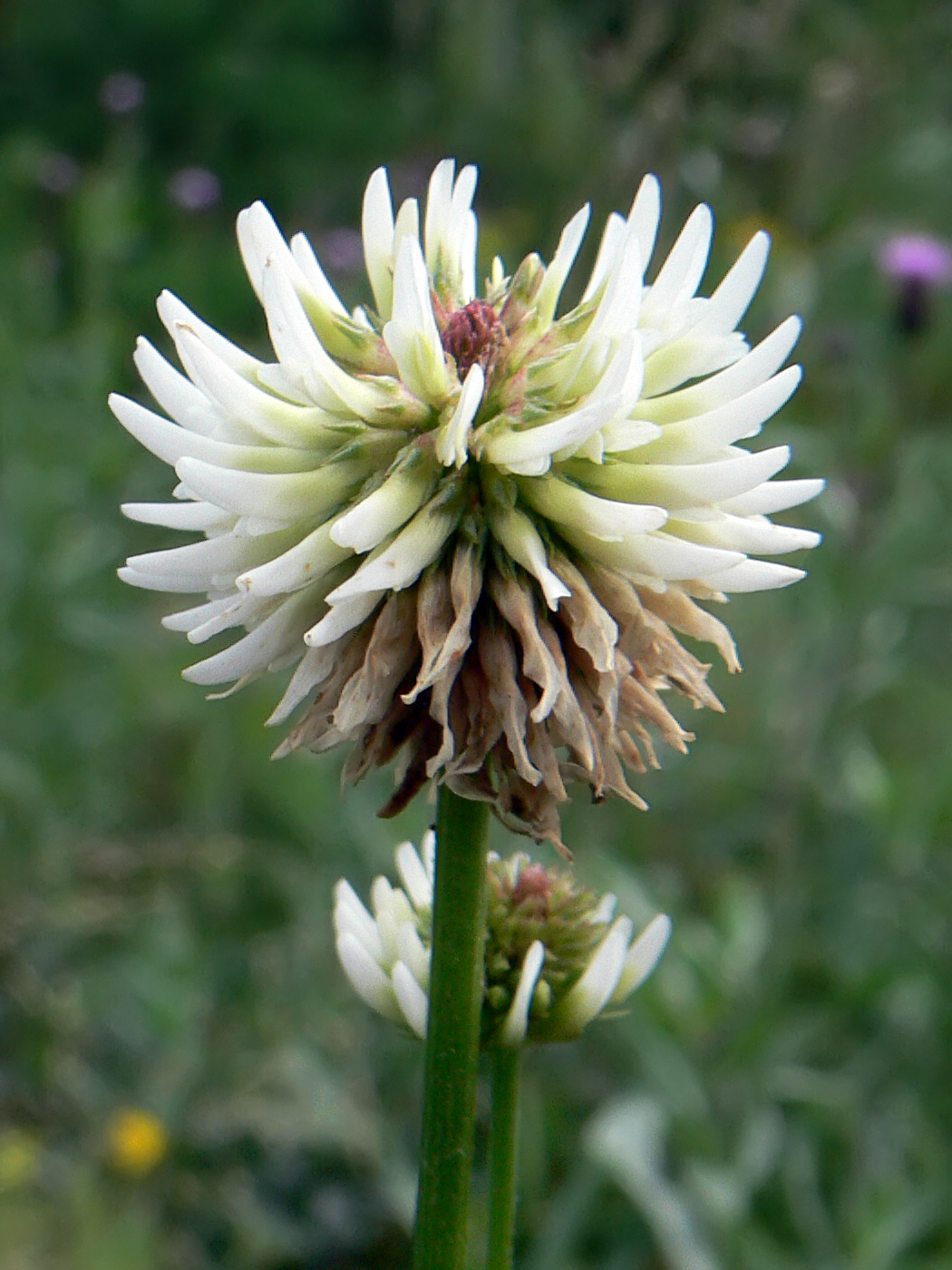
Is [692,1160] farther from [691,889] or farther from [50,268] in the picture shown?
[50,268]

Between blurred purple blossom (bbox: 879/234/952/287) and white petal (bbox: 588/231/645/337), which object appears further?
blurred purple blossom (bbox: 879/234/952/287)

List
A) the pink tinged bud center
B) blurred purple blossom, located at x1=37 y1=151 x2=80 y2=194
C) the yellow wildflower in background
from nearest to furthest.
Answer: the pink tinged bud center
the yellow wildflower in background
blurred purple blossom, located at x1=37 y1=151 x2=80 y2=194

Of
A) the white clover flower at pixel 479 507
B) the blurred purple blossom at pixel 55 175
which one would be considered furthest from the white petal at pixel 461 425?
the blurred purple blossom at pixel 55 175

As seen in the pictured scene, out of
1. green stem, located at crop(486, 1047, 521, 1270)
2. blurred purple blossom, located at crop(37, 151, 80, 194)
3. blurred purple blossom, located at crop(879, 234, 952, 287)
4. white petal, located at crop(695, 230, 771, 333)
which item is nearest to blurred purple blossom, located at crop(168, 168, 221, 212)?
blurred purple blossom, located at crop(37, 151, 80, 194)

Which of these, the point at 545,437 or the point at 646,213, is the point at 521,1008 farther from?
the point at 646,213

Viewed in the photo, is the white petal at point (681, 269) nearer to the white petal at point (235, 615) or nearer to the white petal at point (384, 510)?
the white petal at point (384, 510)

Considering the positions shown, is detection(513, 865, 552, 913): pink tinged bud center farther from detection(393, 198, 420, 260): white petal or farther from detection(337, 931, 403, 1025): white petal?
detection(393, 198, 420, 260): white petal

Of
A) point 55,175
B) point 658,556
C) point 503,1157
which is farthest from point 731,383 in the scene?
point 55,175
